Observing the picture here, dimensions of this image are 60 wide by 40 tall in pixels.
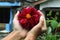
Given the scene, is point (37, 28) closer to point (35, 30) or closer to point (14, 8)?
point (35, 30)

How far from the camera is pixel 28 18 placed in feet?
4.66

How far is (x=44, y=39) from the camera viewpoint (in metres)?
2.01

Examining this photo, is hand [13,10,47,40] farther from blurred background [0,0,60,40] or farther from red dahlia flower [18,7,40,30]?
blurred background [0,0,60,40]

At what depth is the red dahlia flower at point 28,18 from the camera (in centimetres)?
140

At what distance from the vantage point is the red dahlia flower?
1397 mm

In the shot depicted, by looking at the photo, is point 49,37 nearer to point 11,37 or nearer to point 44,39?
point 44,39

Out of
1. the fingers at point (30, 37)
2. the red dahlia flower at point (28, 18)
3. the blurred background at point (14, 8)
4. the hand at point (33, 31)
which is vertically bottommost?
the blurred background at point (14, 8)

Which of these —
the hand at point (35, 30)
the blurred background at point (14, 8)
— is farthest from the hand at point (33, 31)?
the blurred background at point (14, 8)

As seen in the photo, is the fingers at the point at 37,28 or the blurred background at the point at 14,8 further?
the blurred background at the point at 14,8

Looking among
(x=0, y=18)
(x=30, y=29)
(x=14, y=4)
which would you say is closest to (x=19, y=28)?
(x=30, y=29)

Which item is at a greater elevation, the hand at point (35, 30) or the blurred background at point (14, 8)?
the hand at point (35, 30)

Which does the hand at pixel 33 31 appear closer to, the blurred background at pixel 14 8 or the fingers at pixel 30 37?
the fingers at pixel 30 37

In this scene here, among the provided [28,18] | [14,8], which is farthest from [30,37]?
[14,8]

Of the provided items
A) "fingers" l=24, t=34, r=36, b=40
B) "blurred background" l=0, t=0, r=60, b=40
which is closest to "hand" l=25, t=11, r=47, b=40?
"fingers" l=24, t=34, r=36, b=40
